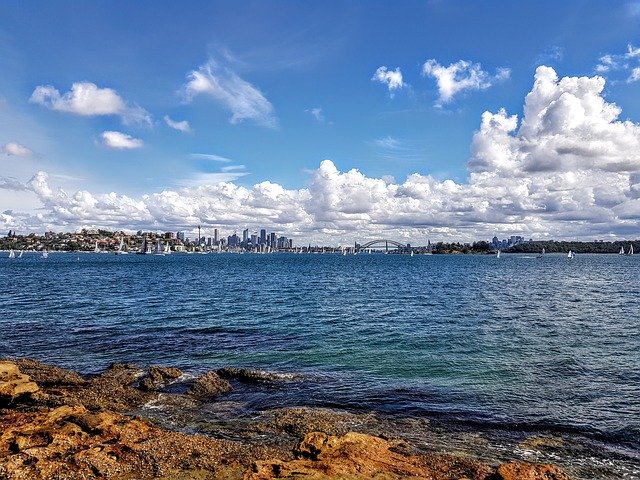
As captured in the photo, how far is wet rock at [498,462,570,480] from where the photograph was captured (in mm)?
→ 12898

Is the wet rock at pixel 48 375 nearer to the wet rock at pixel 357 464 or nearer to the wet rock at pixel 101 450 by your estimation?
the wet rock at pixel 101 450

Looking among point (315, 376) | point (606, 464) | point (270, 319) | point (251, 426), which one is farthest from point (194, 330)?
point (606, 464)

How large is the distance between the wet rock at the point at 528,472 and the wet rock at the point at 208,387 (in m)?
14.4

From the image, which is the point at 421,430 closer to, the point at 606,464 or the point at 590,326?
the point at 606,464

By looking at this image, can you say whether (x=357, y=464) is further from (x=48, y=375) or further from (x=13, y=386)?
(x=48, y=375)

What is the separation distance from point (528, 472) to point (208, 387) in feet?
51.5

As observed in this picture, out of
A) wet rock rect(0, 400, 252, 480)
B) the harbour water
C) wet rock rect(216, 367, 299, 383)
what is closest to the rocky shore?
wet rock rect(0, 400, 252, 480)

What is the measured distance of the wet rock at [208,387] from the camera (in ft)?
74.4

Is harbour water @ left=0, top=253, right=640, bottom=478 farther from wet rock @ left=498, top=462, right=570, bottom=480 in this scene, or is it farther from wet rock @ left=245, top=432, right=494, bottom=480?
wet rock @ left=245, top=432, right=494, bottom=480

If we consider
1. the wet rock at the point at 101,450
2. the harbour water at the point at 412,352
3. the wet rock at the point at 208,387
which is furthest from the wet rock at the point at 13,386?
the wet rock at the point at 208,387

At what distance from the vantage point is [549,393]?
2364 cm

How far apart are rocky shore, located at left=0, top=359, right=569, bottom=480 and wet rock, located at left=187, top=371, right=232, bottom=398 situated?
315 centimetres

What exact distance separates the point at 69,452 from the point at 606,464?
58.4 ft

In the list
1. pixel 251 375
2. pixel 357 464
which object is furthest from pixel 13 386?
pixel 357 464
